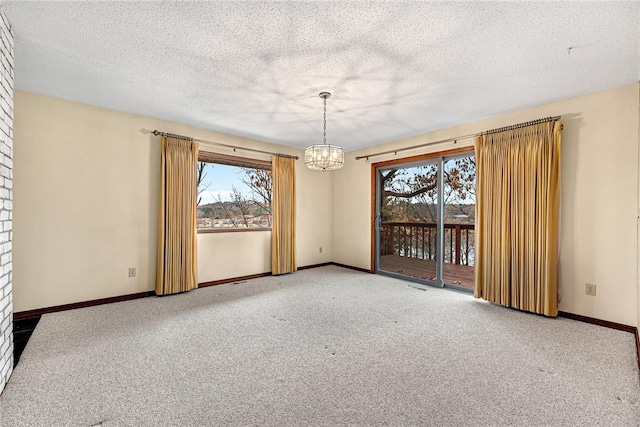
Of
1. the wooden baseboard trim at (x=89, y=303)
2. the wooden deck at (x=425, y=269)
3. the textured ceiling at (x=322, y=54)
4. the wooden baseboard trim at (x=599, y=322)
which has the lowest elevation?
the wooden baseboard trim at (x=599, y=322)

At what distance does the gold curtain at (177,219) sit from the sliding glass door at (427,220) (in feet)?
10.5

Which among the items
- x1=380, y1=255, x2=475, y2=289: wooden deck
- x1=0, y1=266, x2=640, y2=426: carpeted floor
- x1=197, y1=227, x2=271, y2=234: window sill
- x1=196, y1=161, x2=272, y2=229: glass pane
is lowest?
x1=0, y1=266, x2=640, y2=426: carpeted floor

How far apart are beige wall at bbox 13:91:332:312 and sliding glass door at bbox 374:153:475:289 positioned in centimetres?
337

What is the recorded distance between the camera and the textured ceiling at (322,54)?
1826mm

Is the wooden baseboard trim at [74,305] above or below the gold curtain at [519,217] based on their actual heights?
below

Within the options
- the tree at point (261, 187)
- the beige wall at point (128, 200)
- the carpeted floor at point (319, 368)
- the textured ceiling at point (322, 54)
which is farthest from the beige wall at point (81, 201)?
the tree at point (261, 187)

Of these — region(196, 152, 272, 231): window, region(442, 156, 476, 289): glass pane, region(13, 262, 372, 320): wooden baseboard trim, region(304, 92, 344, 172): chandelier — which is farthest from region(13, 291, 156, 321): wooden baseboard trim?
region(442, 156, 476, 289): glass pane

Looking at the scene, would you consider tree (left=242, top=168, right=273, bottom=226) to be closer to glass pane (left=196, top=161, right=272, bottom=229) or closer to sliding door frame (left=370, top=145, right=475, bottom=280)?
glass pane (left=196, top=161, right=272, bottom=229)

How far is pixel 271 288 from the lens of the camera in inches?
169

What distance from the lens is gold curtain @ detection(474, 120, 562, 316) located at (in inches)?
123

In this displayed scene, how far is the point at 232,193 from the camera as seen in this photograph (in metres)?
4.84

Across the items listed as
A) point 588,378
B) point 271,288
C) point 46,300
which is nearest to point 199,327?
point 271,288

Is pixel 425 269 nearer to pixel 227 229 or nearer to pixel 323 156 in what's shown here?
pixel 323 156

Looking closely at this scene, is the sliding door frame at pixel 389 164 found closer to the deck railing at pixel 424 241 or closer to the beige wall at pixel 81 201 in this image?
the deck railing at pixel 424 241
